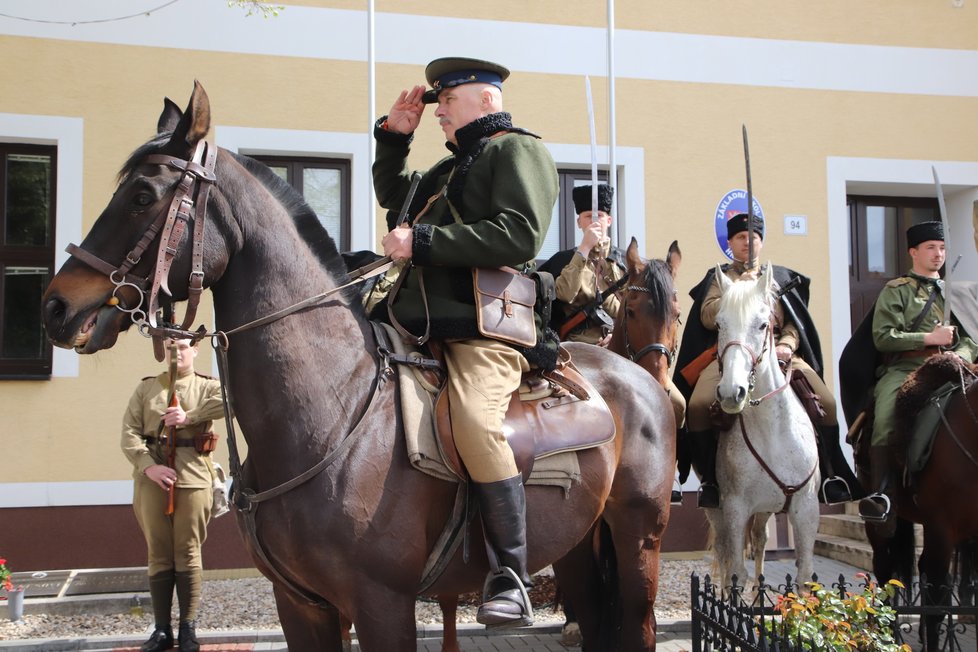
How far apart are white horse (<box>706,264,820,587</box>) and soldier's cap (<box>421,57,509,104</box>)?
2.41m

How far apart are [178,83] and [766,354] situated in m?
6.09

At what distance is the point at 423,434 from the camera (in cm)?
307

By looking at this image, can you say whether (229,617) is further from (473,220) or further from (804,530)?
(473,220)

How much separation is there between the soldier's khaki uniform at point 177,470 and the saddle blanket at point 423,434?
Result: 11.0 feet

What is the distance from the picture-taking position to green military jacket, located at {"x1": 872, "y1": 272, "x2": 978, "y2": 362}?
6.15m

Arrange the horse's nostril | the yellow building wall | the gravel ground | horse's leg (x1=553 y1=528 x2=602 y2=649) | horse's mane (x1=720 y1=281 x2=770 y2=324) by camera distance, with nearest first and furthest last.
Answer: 1. the horse's nostril
2. horse's leg (x1=553 y1=528 x2=602 y2=649)
3. horse's mane (x1=720 y1=281 x2=770 y2=324)
4. the gravel ground
5. the yellow building wall

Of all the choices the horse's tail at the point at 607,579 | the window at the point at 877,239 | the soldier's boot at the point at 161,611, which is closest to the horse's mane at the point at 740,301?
the horse's tail at the point at 607,579

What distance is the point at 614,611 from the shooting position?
4.36 metres

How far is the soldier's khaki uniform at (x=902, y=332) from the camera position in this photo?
240 inches

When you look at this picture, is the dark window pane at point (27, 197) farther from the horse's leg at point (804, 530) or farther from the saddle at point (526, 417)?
the horse's leg at point (804, 530)

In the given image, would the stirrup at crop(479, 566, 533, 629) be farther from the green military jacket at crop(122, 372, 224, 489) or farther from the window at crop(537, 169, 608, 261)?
the window at crop(537, 169, 608, 261)

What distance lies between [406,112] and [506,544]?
174cm

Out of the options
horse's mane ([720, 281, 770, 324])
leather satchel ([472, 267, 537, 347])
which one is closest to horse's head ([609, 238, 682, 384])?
horse's mane ([720, 281, 770, 324])

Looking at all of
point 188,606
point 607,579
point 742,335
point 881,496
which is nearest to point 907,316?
point 881,496
